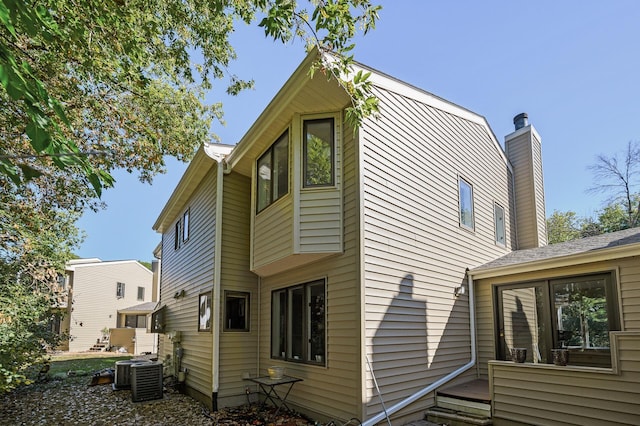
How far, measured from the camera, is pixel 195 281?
9898mm

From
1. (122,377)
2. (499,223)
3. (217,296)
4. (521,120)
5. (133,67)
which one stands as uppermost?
(521,120)

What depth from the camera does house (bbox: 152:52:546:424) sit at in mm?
5969

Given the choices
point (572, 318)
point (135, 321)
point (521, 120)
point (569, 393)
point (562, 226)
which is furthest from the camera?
point (135, 321)

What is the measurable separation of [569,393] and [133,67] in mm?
7672

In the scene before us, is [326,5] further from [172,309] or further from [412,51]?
[172,309]

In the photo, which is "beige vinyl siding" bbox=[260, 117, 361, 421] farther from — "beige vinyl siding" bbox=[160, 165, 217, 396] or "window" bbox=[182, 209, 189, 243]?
"window" bbox=[182, 209, 189, 243]

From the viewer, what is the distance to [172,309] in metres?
12.4

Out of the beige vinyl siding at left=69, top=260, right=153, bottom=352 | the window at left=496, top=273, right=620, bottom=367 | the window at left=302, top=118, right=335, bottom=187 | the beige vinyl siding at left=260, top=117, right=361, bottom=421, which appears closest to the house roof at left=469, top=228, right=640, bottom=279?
the window at left=496, top=273, right=620, bottom=367

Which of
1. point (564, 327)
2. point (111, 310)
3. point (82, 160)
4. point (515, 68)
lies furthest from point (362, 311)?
point (111, 310)

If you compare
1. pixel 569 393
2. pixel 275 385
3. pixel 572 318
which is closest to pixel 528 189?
pixel 572 318

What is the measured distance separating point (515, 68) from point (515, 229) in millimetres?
5502

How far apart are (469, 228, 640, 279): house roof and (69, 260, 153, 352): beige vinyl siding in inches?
955

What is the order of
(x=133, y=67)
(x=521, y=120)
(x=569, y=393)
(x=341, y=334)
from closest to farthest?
(x=569, y=393) → (x=341, y=334) → (x=133, y=67) → (x=521, y=120)

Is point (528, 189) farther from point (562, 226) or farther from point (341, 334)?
point (562, 226)
